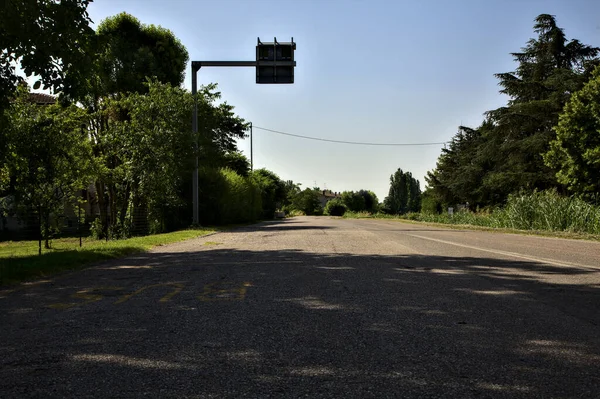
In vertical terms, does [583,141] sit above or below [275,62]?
below

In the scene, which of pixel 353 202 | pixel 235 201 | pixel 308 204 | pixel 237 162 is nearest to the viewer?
pixel 235 201

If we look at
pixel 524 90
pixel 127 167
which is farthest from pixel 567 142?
pixel 127 167

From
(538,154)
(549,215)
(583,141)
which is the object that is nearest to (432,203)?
(538,154)

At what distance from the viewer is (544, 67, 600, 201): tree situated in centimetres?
2359

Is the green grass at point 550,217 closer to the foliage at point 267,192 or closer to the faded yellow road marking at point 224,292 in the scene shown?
the faded yellow road marking at point 224,292

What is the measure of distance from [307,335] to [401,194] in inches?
4211

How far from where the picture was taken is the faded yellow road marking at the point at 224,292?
6134 millimetres

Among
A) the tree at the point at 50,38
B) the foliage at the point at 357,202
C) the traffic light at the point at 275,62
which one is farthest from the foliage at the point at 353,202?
the tree at the point at 50,38

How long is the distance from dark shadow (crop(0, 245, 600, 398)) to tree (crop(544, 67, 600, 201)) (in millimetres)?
18456

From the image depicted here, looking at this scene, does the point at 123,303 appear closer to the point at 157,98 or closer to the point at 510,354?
the point at 510,354

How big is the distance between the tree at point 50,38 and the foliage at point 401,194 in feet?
325

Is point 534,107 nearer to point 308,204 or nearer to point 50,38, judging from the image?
point 50,38

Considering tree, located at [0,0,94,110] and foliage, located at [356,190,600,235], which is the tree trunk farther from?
foliage, located at [356,190,600,235]

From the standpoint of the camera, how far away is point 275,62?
2023 centimetres
